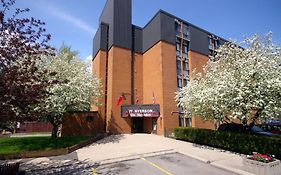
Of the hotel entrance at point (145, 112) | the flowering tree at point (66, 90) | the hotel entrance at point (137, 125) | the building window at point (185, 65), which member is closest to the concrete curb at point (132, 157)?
the flowering tree at point (66, 90)

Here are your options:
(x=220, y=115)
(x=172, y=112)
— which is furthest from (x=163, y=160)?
(x=172, y=112)

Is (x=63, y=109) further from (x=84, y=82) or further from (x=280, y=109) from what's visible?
(x=280, y=109)

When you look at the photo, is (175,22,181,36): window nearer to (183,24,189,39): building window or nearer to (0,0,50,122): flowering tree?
(183,24,189,39): building window

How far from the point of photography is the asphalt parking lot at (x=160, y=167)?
946 cm

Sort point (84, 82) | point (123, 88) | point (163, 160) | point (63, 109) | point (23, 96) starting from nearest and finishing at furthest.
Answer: point (23, 96) → point (163, 160) → point (63, 109) → point (84, 82) → point (123, 88)

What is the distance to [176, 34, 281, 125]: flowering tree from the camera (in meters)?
12.1

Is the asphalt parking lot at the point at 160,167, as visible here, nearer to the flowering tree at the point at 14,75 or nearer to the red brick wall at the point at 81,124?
the flowering tree at the point at 14,75

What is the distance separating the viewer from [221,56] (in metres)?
15.9

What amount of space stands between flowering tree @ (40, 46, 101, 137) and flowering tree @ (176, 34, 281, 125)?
10.9 m

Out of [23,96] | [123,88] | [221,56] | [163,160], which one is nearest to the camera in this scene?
[23,96]

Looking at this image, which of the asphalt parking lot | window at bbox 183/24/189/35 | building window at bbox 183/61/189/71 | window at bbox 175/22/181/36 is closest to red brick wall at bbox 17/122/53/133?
building window at bbox 183/61/189/71

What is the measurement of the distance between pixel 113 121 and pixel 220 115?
15330mm

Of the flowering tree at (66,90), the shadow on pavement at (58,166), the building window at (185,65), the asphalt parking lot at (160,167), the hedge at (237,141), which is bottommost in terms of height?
the shadow on pavement at (58,166)

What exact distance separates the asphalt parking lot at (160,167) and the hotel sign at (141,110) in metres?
13.4
